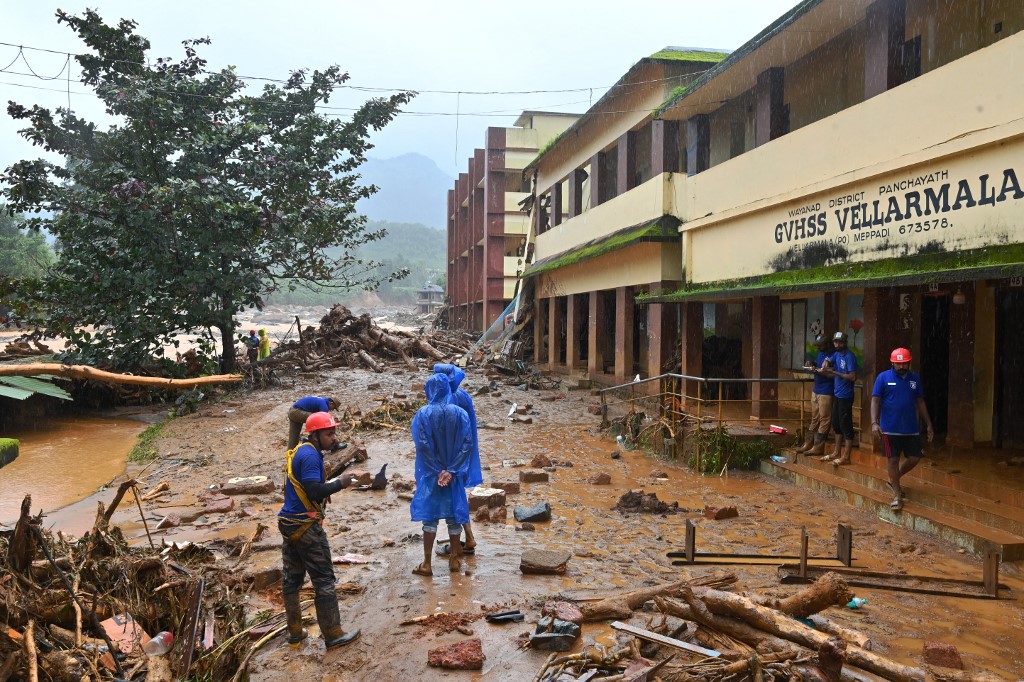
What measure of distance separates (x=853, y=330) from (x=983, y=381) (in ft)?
8.00

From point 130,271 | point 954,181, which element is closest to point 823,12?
point 954,181

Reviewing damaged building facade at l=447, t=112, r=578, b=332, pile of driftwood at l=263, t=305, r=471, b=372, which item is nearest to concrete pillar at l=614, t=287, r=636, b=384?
pile of driftwood at l=263, t=305, r=471, b=372

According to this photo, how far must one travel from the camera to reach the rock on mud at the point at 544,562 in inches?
249

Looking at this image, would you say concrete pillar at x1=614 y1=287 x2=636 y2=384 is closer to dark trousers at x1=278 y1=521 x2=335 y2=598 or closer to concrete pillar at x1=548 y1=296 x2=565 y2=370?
concrete pillar at x1=548 y1=296 x2=565 y2=370

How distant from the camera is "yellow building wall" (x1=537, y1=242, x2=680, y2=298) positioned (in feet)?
50.1

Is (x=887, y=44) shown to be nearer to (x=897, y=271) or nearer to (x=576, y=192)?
(x=897, y=271)

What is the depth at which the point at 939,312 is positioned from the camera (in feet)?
34.8

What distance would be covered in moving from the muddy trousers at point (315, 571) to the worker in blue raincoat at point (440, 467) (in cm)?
133

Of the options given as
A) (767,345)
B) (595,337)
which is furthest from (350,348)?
(767,345)

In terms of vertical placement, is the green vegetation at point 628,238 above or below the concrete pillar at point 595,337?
above

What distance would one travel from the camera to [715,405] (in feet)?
49.1

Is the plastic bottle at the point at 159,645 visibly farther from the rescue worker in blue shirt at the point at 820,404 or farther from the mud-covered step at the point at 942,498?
the rescue worker in blue shirt at the point at 820,404

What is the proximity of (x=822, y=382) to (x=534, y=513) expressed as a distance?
181 inches

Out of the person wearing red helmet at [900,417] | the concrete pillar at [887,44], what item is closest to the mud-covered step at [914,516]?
the person wearing red helmet at [900,417]
